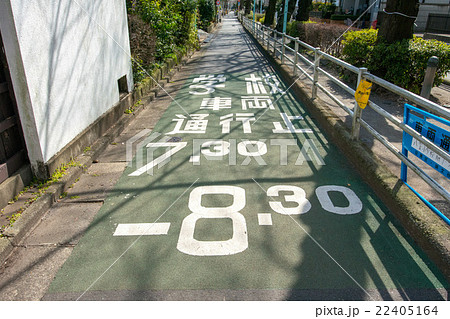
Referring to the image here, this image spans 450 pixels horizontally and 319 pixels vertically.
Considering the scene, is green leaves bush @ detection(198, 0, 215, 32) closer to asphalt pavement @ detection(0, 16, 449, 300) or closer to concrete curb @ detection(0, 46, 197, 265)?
concrete curb @ detection(0, 46, 197, 265)

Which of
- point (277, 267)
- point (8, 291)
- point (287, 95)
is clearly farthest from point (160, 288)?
point (287, 95)

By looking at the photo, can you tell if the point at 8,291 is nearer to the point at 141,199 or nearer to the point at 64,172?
the point at 141,199

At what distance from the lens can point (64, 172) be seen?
162 inches

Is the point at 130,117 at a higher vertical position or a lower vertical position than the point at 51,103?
lower

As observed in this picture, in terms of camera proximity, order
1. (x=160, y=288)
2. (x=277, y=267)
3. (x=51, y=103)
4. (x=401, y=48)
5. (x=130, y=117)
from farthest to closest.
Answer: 1. (x=401, y=48)
2. (x=130, y=117)
3. (x=51, y=103)
4. (x=277, y=267)
5. (x=160, y=288)

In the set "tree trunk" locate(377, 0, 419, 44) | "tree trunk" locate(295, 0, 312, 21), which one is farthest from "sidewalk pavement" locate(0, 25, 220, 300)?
"tree trunk" locate(295, 0, 312, 21)

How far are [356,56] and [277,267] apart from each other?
7400mm

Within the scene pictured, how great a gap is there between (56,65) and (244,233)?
3000 mm

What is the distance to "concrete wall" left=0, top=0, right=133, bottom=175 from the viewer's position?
337cm

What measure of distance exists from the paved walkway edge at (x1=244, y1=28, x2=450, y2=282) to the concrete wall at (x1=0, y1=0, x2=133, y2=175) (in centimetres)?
375

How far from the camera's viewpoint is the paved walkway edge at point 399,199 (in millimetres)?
2682

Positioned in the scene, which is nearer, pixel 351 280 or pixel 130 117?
pixel 351 280

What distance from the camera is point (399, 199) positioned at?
10.7 ft

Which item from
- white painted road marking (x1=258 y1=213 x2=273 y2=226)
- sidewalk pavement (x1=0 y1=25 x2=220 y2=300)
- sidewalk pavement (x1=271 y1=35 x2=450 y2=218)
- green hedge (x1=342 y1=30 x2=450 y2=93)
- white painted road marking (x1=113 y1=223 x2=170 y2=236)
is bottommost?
sidewalk pavement (x1=0 y1=25 x2=220 y2=300)
